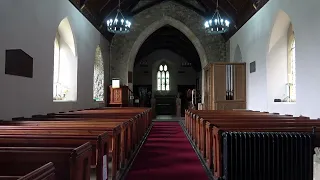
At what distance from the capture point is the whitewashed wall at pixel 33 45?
4955 mm

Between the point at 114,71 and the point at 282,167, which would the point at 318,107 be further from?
the point at 114,71

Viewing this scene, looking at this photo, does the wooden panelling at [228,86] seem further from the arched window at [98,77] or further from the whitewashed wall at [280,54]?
the arched window at [98,77]

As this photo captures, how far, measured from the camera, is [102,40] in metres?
11.7

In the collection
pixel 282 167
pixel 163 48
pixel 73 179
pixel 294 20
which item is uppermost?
pixel 163 48

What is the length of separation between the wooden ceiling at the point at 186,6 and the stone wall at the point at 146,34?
250 mm

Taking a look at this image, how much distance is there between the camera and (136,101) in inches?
595

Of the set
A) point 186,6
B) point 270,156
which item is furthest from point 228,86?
point 270,156

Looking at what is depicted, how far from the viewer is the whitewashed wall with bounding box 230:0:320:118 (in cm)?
546

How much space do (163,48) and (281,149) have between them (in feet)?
60.5

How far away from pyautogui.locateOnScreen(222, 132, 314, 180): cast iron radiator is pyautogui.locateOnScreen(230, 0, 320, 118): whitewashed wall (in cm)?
238

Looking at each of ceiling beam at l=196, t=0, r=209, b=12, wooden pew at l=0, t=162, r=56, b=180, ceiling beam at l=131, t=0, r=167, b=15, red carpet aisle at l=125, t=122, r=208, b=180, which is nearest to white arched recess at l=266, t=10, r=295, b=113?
red carpet aisle at l=125, t=122, r=208, b=180

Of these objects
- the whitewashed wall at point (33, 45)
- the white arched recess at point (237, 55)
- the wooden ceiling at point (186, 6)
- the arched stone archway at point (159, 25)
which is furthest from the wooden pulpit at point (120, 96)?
the white arched recess at point (237, 55)

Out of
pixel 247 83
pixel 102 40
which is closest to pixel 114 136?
pixel 247 83

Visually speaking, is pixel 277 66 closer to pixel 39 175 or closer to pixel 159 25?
pixel 159 25
